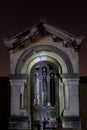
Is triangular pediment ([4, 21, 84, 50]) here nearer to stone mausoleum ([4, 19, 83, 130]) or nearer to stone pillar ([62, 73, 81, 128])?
stone mausoleum ([4, 19, 83, 130])

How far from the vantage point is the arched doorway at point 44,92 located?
19.8 m

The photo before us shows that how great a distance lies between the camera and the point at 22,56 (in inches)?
778

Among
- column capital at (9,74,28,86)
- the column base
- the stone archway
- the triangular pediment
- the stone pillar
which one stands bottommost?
the column base

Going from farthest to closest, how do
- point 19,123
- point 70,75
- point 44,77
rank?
point 44,77
point 70,75
point 19,123

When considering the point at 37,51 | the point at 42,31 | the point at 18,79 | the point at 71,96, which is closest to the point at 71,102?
the point at 71,96

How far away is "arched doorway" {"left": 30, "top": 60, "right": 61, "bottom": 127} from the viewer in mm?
19766

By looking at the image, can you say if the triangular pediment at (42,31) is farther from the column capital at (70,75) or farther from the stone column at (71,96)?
the stone column at (71,96)

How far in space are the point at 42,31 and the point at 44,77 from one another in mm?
2798

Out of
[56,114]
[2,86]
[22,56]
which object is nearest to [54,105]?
[56,114]

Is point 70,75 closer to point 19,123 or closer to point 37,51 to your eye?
point 37,51

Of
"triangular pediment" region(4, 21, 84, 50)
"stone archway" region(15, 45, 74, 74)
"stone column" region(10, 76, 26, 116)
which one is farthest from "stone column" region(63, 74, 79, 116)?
"stone column" region(10, 76, 26, 116)

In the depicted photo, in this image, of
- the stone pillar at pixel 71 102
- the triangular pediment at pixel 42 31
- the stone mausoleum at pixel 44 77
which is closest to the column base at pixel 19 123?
the stone mausoleum at pixel 44 77

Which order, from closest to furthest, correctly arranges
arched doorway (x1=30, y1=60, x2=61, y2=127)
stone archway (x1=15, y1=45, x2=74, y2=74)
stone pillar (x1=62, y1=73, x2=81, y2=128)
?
stone pillar (x1=62, y1=73, x2=81, y2=128) → stone archway (x1=15, y1=45, x2=74, y2=74) → arched doorway (x1=30, y1=60, x2=61, y2=127)

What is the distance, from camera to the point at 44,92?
2000cm
